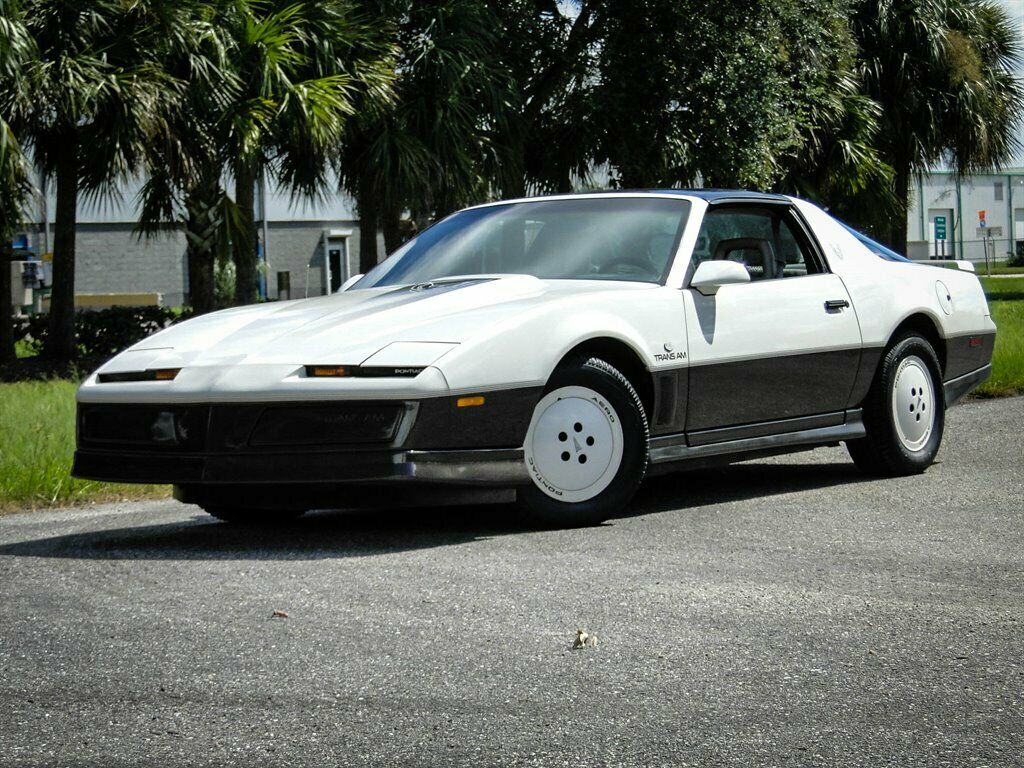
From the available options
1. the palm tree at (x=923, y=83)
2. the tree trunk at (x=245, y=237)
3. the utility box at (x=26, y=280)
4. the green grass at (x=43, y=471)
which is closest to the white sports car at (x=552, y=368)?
the green grass at (x=43, y=471)

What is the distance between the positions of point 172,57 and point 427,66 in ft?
10.4

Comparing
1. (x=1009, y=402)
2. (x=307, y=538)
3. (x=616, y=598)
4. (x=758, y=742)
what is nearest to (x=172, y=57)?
(x=1009, y=402)

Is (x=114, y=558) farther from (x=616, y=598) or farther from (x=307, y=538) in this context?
(x=616, y=598)

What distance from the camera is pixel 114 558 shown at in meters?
5.23

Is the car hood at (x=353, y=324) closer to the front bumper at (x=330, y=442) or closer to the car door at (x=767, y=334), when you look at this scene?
the front bumper at (x=330, y=442)

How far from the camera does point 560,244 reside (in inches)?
252

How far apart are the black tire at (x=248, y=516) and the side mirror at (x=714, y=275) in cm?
185

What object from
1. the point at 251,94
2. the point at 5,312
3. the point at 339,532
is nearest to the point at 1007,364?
the point at 339,532

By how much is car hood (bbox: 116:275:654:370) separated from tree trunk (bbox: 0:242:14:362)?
13.2 meters

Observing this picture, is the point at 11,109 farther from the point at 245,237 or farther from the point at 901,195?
the point at 901,195

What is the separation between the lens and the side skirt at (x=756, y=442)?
607cm

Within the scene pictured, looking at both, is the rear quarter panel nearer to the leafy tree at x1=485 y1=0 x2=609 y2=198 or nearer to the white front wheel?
the white front wheel

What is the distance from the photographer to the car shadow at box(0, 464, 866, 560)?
534 cm

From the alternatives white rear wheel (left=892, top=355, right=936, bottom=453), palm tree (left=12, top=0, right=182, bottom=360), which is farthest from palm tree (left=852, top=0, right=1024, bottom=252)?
white rear wheel (left=892, top=355, right=936, bottom=453)
